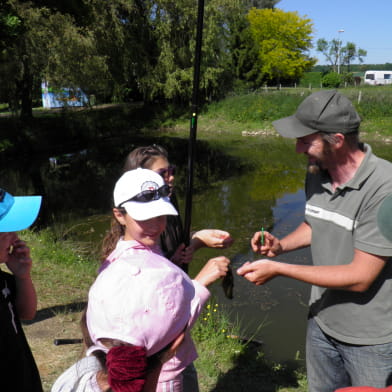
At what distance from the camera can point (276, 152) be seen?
1800cm

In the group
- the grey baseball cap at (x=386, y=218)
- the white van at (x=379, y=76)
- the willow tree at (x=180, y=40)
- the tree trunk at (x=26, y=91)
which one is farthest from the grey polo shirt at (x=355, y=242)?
the white van at (x=379, y=76)

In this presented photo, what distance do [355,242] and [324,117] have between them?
1.80 feet

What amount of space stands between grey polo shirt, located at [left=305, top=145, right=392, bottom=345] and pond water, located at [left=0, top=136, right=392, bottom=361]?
2.40m

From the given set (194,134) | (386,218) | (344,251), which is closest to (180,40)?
(194,134)

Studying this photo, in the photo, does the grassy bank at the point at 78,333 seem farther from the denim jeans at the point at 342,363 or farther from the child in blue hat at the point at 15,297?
the denim jeans at the point at 342,363

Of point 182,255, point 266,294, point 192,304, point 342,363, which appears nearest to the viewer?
point 192,304

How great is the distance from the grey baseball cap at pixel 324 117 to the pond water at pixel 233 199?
2844 mm

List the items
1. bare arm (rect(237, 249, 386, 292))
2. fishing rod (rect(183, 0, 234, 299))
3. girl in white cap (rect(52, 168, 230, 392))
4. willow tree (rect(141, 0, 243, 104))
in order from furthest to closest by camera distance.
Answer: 1. willow tree (rect(141, 0, 243, 104))
2. fishing rod (rect(183, 0, 234, 299))
3. bare arm (rect(237, 249, 386, 292))
4. girl in white cap (rect(52, 168, 230, 392))

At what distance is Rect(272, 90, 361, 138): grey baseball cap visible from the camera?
1.88m

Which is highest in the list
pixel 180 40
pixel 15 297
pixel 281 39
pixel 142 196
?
pixel 281 39

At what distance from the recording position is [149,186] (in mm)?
1719

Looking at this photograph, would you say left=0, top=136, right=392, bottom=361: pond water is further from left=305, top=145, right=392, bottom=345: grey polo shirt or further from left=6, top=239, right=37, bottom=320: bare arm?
left=6, top=239, right=37, bottom=320: bare arm

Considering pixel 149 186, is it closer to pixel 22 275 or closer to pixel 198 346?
pixel 22 275

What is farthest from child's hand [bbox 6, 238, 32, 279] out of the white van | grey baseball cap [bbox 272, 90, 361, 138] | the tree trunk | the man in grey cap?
the white van
